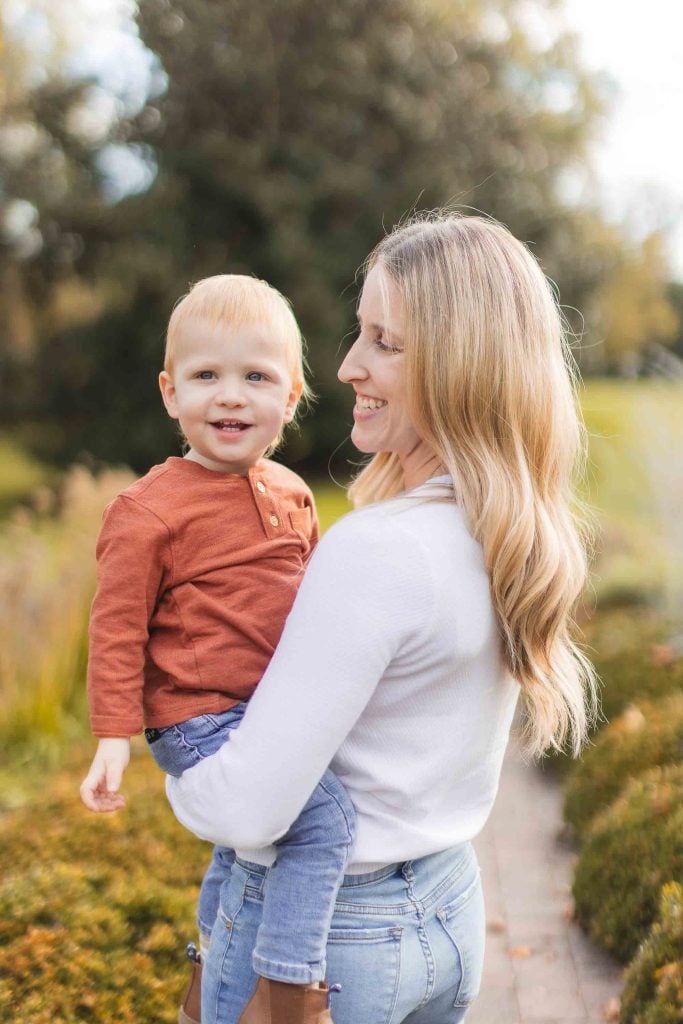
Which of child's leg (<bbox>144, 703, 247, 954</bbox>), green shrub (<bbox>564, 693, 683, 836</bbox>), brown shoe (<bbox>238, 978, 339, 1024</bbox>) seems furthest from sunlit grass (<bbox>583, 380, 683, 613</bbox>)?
brown shoe (<bbox>238, 978, 339, 1024</bbox>)

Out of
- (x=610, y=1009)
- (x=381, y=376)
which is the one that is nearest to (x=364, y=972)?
(x=381, y=376)

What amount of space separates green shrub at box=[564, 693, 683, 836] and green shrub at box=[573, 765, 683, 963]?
1.15ft

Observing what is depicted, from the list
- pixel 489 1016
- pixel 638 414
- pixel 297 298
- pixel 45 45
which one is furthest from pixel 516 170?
pixel 489 1016

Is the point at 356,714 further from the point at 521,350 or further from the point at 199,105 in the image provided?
the point at 199,105

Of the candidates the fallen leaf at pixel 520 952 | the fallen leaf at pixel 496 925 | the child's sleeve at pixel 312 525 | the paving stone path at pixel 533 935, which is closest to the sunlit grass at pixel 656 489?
the paving stone path at pixel 533 935

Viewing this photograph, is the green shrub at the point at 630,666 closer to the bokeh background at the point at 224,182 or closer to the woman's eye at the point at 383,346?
the woman's eye at the point at 383,346

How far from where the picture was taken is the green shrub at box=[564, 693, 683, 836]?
166 inches

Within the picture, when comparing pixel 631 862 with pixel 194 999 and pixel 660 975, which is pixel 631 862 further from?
pixel 194 999

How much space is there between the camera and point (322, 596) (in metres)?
1.36

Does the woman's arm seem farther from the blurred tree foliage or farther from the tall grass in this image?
the blurred tree foliage

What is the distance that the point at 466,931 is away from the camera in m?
1.62

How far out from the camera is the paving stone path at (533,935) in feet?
10.4

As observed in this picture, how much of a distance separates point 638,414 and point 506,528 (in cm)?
545

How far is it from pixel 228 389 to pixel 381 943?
89 cm
